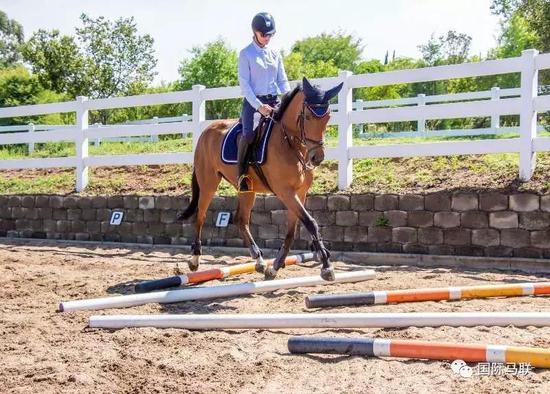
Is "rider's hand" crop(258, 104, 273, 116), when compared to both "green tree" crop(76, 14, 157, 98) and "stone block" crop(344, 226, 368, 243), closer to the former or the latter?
"stone block" crop(344, 226, 368, 243)

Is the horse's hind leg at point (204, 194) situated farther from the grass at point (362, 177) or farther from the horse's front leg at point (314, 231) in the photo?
the grass at point (362, 177)

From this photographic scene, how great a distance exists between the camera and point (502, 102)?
8430mm

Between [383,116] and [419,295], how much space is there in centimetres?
443

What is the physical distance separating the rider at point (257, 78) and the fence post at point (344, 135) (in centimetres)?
242

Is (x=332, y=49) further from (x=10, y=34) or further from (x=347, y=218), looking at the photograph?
(x=347, y=218)

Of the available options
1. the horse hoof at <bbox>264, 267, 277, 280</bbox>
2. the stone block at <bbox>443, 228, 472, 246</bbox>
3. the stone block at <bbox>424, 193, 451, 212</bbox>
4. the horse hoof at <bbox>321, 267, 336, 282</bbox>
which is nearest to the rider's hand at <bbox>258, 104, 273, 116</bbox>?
the horse hoof at <bbox>264, 267, 277, 280</bbox>

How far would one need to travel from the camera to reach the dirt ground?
3684 mm

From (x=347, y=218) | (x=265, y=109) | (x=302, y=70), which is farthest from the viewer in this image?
(x=302, y=70)

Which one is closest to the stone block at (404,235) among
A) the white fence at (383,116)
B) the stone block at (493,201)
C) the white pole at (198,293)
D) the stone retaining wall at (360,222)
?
the stone retaining wall at (360,222)

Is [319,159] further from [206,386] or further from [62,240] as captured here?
[62,240]

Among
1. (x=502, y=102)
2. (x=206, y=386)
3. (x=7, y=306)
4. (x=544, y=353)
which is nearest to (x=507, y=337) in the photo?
(x=544, y=353)

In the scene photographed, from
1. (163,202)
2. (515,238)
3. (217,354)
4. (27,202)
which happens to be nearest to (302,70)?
(27,202)

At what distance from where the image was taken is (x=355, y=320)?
4.56 meters

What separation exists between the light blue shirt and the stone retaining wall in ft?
8.16
